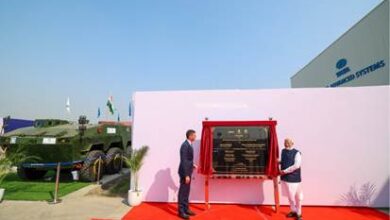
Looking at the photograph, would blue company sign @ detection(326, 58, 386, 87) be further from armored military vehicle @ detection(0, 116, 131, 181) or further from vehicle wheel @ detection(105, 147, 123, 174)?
armored military vehicle @ detection(0, 116, 131, 181)

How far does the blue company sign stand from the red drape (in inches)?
218

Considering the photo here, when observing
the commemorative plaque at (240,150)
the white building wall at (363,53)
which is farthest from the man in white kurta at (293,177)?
the white building wall at (363,53)

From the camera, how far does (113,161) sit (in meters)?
10.6

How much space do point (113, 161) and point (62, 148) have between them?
7.62ft

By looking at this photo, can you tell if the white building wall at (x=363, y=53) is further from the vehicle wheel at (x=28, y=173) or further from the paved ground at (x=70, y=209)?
the vehicle wheel at (x=28, y=173)

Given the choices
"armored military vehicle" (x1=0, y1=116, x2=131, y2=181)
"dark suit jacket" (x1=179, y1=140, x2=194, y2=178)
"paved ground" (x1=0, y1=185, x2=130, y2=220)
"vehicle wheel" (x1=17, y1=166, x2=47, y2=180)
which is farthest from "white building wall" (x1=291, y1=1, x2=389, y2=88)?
"vehicle wheel" (x1=17, y1=166, x2=47, y2=180)

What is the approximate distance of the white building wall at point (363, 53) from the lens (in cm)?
922

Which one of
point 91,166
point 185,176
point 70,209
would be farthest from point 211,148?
point 91,166

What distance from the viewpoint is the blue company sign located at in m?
9.62

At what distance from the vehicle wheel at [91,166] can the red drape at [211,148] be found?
4.15 m

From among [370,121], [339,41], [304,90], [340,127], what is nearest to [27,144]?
[304,90]

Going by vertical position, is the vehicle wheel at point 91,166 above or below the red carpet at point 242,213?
above

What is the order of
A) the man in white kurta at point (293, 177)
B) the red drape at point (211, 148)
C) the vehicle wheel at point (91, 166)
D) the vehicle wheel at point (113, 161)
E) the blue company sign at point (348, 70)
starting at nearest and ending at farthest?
the man in white kurta at point (293, 177) < the red drape at point (211, 148) < the vehicle wheel at point (91, 166) < the blue company sign at point (348, 70) < the vehicle wheel at point (113, 161)

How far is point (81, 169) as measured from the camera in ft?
29.2
